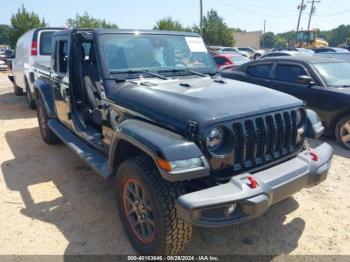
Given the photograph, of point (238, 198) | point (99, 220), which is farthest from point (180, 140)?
point (99, 220)

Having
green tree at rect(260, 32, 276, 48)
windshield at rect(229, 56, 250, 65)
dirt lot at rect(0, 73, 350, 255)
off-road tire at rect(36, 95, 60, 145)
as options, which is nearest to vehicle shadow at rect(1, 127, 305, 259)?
dirt lot at rect(0, 73, 350, 255)

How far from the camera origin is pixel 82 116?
4.52 meters

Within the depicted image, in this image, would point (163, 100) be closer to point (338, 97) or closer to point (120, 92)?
point (120, 92)

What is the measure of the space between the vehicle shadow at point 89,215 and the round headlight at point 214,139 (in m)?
1.06

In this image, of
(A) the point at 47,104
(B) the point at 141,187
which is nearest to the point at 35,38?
(A) the point at 47,104

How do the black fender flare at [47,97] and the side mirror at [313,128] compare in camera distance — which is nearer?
the side mirror at [313,128]

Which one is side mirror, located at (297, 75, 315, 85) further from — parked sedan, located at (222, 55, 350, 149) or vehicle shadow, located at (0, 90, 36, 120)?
vehicle shadow, located at (0, 90, 36, 120)

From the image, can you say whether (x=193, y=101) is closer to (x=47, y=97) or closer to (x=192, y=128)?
(x=192, y=128)

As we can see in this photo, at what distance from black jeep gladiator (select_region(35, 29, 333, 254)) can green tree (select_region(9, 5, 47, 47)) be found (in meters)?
26.5

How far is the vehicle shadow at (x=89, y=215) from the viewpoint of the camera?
304cm

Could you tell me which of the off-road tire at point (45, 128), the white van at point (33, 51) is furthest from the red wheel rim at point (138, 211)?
the white van at point (33, 51)

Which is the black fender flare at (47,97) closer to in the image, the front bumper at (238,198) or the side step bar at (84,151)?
the side step bar at (84,151)

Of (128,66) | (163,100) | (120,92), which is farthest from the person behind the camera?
(128,66)

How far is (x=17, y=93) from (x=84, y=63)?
879 cm
